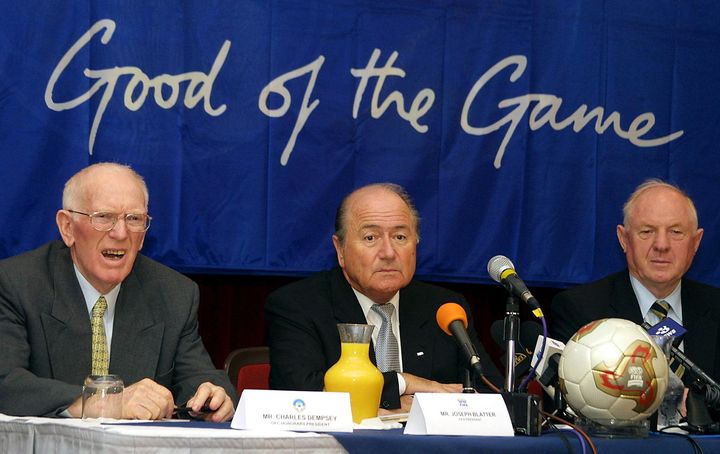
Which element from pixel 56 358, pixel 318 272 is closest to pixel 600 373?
pixel 56 358

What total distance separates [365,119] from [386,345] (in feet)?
4.22

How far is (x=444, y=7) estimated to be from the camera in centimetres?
550

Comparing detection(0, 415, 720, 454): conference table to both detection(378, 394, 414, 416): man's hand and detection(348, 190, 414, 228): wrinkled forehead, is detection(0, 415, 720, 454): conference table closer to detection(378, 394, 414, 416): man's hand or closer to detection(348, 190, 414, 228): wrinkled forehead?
detection(378, 394, 414, 416): man's hand

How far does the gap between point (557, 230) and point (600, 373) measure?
271 centimetres

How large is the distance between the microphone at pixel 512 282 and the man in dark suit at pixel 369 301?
115 cm

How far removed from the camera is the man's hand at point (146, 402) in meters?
3.18

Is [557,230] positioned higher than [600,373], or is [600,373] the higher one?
[557,230]

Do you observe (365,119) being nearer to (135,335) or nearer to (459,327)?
(135,335)

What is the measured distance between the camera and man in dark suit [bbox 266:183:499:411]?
445 cm

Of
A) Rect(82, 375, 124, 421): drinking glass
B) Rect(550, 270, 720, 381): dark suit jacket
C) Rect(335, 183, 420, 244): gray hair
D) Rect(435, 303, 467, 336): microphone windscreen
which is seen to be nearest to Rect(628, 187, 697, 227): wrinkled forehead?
Rect(550, 270, 720, 381): dark suit jacket

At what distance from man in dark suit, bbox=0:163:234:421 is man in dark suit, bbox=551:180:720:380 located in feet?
6.04

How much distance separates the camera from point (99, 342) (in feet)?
13.3

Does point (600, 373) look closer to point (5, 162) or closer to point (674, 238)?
point (674, 238)

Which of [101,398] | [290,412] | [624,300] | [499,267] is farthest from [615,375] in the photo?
[624,300]
